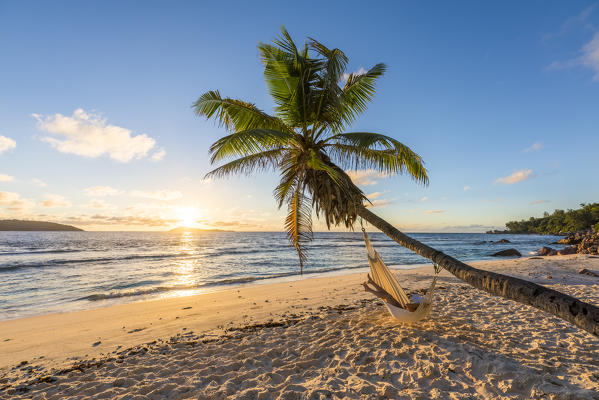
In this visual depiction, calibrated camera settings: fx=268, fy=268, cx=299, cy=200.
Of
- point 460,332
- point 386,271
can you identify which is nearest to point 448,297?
point 460,332

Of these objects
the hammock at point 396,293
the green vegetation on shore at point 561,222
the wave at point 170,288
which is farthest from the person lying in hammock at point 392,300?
the green vegetation on shore at point 561,222

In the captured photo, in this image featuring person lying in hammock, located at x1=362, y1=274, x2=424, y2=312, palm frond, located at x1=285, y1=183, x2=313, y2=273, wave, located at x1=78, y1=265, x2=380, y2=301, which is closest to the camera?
person lying in hammock, located at x1=362, y1=274, x2=424, y2=312

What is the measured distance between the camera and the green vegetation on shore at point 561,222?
39.0m

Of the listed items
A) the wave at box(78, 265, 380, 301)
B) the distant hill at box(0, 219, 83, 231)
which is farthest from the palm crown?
the distant hill at box(0, 219, 83, 231)

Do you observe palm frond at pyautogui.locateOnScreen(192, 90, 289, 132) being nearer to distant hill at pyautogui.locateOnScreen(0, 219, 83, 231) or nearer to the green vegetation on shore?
the green vegetation on shore

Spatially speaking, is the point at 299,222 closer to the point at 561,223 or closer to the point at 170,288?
the point at 170,288

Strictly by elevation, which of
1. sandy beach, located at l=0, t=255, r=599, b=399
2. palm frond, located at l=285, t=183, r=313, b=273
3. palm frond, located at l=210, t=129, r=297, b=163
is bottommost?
sandy beach, located at l=0, t=255, r=599, b=399

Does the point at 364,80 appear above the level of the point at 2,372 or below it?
above

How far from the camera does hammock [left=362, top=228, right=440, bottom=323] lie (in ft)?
12.5

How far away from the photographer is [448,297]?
6.19 m

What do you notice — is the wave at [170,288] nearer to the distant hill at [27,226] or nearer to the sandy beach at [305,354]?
the sandy beach at [305,354]

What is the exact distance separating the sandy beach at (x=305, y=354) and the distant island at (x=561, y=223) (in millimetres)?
36528

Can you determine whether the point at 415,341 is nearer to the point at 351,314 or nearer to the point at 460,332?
the point at 460,332

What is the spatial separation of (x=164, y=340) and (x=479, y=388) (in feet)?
14.2
